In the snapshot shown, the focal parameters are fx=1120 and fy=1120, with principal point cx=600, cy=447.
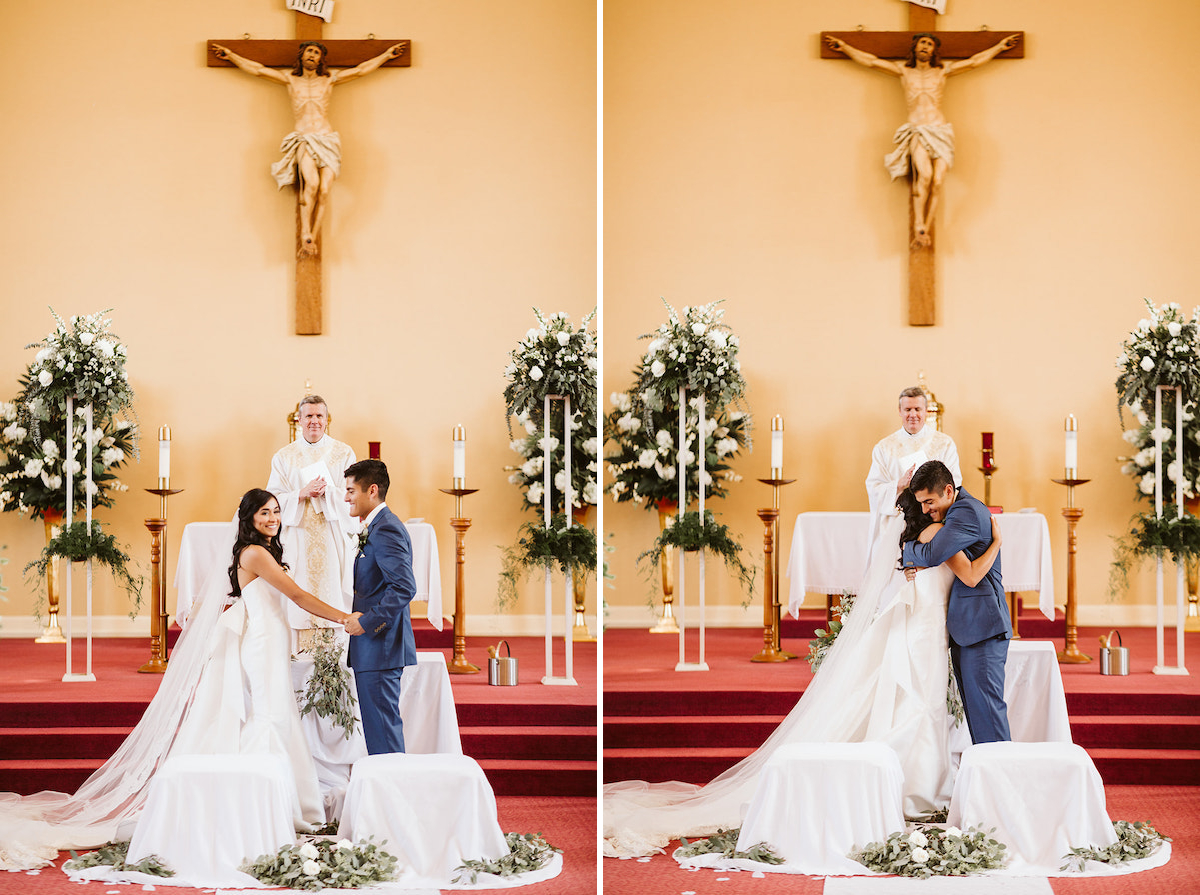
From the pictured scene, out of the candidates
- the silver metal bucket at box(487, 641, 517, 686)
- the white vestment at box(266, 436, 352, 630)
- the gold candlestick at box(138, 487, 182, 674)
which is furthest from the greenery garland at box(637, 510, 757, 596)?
the gold candlestick at box(138, 487, 182, 674)

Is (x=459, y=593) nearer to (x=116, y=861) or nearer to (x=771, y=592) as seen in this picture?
(x=771, y=592)

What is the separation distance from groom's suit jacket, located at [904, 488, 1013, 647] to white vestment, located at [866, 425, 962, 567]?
1.31 ft

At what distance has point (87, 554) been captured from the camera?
5273 millimetres

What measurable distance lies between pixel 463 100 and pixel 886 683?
3656 mm

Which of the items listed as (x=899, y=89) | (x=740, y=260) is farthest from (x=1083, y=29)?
(x=740, y=260)

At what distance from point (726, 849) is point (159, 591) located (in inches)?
115

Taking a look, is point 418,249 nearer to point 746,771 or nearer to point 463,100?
point 463,100

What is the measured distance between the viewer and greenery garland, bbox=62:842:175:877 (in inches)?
173

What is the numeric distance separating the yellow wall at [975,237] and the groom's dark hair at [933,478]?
46 cm

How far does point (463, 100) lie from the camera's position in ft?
19.6

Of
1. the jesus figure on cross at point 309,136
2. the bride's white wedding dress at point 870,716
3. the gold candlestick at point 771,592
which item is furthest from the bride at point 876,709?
the jesus figure on cross at point 309,136

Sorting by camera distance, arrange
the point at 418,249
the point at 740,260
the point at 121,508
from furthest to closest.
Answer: the point at 740,260 < the point at 418,249 < the point at 121,508

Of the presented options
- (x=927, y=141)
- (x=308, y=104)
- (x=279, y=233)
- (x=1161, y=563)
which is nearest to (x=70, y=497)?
(x=279, y=233)

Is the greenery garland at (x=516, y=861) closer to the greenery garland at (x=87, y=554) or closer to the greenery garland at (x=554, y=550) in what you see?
the greenery garland at (x=554, y=550)
